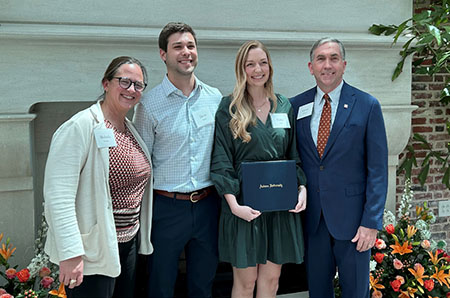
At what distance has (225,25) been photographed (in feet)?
10.0

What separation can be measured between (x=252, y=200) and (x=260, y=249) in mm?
291

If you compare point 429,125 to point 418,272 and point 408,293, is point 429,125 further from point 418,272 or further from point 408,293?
point 408,293

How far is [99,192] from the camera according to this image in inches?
75.7

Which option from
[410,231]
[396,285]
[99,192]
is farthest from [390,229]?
[99,192]

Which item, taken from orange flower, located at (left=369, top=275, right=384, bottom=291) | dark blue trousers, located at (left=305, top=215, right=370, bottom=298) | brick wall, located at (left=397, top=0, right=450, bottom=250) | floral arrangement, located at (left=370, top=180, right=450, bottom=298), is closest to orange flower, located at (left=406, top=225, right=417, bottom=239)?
floral arrangement, located at (left=370, top=180, right=450, bottom=298)

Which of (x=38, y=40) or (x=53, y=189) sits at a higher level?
(x=38, y=40)

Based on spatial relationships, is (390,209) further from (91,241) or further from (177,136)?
(91,241)

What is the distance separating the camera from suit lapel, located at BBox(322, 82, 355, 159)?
7.86 feet

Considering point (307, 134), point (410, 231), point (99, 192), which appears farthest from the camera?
point (410, 231)

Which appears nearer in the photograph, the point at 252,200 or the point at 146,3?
the point at 252,200

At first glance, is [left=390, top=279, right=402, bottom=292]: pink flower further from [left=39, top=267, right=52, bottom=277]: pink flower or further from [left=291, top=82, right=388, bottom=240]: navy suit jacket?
[left=39, top=267, right=52, bottom=277]: pink flower

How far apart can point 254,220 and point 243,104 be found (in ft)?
2.17

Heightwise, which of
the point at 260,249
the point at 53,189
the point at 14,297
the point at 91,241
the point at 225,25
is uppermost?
the point at 225,25

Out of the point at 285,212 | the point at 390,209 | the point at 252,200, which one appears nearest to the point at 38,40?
the point at 252,200
